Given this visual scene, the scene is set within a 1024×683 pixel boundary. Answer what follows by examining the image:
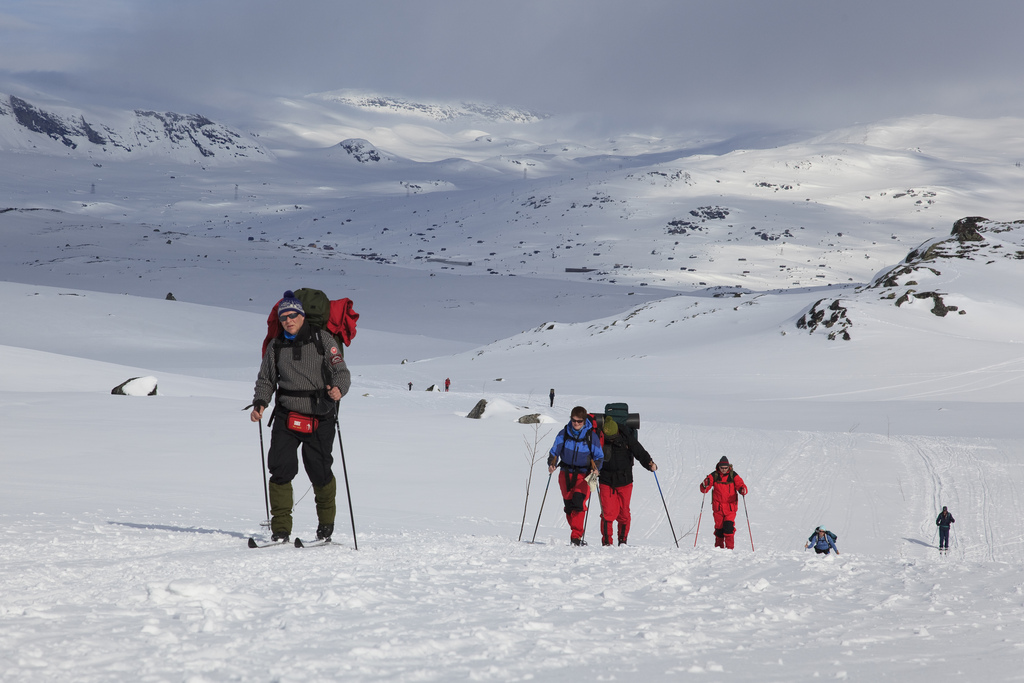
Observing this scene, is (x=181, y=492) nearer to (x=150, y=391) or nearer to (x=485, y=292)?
(x=150, y=391)

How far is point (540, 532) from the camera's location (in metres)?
10.1

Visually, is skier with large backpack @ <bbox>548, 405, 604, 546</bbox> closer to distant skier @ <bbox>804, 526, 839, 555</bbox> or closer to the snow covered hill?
the snow covered hill

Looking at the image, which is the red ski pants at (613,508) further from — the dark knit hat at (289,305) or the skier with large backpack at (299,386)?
the dark knit hat at (289,305)

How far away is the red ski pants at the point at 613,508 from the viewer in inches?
317

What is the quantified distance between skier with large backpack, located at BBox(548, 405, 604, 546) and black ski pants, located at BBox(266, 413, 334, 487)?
95.2 inches

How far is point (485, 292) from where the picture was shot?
85.4 meters

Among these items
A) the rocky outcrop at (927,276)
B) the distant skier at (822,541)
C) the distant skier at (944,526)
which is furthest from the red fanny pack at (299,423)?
the rocky outcrop at (927,276)

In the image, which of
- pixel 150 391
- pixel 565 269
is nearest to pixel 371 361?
pixel 150 391

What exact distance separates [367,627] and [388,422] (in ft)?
48.5

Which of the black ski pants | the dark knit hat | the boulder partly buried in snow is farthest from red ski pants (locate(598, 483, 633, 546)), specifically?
the boulder partly buried in snow

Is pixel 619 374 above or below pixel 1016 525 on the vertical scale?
above

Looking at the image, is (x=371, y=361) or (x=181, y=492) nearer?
(x=181, y=492)

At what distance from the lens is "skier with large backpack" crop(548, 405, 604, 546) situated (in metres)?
7.47

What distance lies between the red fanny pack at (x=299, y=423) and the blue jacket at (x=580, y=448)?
261 centimetres
